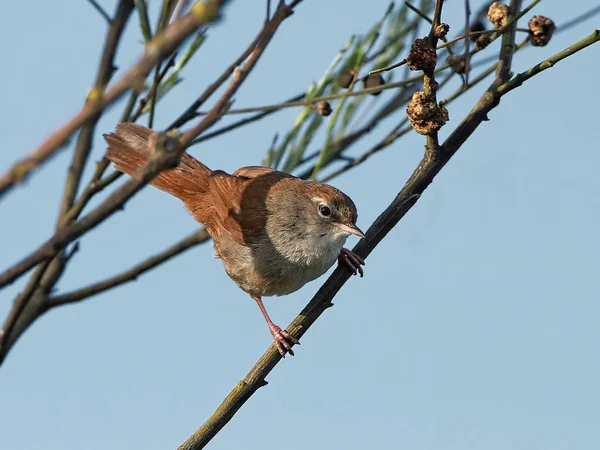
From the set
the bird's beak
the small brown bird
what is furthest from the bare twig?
the bird's beak

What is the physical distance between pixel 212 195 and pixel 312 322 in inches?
82.8

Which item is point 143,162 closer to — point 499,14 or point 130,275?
point 130,275

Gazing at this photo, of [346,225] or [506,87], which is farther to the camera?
[346,225]

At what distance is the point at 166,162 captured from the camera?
164 centimetres

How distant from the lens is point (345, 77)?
4.07 metres

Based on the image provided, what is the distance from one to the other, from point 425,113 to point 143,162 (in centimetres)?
226

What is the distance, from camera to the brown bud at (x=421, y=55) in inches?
122

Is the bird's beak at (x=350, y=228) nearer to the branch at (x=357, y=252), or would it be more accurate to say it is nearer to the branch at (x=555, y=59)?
the branch at (x=357, y=252)

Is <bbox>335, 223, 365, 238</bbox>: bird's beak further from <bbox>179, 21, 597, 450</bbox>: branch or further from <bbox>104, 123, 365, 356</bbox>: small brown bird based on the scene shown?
<bbox>179, 21, 597, 450</bbox>: branch

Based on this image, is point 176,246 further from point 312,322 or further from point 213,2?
point 213,2

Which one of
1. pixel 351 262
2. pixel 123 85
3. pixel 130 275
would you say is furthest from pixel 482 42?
pixel 123 85

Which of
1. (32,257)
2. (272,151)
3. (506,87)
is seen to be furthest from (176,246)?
(32,257)

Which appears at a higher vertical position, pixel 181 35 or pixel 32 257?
pixel 181 35

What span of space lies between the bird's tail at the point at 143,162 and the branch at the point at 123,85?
6.02ft
